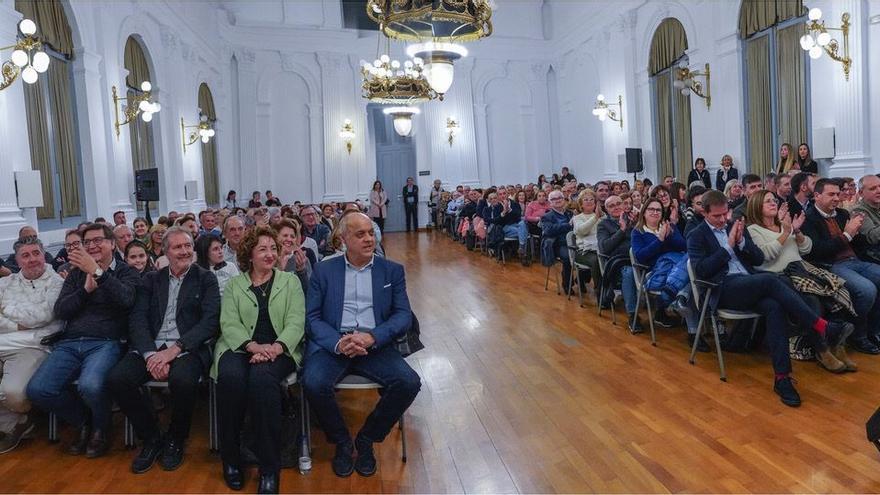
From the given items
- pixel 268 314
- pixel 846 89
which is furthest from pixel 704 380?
pixel 846 89

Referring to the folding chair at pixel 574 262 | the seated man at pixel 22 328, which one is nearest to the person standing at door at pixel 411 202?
the folding chair at pixel 574 262

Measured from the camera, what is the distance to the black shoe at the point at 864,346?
420 cm

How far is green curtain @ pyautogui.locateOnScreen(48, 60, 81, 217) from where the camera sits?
22.1ft

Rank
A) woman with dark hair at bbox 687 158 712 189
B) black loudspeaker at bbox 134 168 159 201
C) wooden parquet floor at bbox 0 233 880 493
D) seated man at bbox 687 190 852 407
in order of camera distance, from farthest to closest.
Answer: woman with dark hair at bbox 687 158 712 189 → black loudspeaker at bbox 134 168 159 201 → seated man at bbox 687 190 852 407 → wooden parquet floor at bbox 0 233 880 493

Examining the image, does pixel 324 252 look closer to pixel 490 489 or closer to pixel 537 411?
pixel 537 411

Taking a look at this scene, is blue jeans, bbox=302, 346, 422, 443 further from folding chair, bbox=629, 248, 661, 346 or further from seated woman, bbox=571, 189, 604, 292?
seated woman, bbox=571, 189, 604, 292

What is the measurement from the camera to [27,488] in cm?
288

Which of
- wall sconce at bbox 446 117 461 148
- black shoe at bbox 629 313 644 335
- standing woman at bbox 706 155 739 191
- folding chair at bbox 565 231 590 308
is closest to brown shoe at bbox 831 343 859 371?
black shoe at bbox 629 313 644 335

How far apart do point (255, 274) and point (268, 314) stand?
0.78ft

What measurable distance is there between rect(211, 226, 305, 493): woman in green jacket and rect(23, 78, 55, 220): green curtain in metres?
4.39

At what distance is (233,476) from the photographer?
2.83 m

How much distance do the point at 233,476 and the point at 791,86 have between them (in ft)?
30.2

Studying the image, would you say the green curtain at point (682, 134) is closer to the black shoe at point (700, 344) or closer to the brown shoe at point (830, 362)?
the black shoe at point (700, 344)

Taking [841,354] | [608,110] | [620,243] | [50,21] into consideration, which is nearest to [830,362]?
[841,354]
